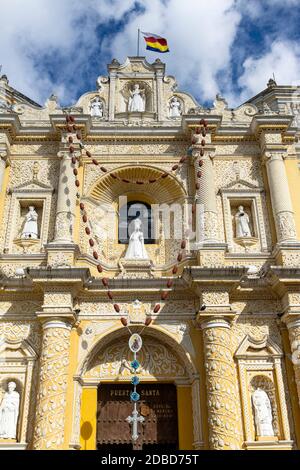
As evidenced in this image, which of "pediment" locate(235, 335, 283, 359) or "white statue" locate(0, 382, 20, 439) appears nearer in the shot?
"white statue" locate(0, 382, 20, 439)

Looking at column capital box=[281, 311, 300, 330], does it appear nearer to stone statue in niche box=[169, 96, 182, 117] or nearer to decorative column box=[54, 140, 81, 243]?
decorative column box=[54, 140, 81, 243]

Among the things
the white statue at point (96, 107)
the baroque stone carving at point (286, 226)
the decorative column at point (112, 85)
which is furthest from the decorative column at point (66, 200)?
the baroque stone carving at point (286, 226)

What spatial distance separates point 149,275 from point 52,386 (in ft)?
9.68

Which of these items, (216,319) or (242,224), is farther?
(242,224)

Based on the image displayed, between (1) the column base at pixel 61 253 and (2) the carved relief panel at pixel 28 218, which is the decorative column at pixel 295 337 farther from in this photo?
(2) the carved relief panel at pixel 28 218

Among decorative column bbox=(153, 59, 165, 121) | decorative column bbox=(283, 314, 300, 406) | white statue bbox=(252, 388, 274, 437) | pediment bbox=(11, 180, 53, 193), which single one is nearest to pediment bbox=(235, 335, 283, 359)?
decorative column bbox=(283, 314, 300, 406)

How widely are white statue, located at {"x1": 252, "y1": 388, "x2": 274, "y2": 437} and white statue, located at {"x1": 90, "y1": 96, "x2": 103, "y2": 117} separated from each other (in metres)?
7.42

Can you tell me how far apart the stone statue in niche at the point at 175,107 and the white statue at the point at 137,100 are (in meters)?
0.70

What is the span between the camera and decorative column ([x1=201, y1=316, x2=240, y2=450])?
26.8ft

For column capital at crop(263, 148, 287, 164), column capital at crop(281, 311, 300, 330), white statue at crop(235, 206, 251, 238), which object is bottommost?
column capital at crop(281, 311, 300, 330)

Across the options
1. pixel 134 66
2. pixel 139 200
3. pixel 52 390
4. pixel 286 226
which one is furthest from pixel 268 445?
pixel 134 66

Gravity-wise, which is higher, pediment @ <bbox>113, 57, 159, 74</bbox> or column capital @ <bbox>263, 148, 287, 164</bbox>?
pediment @ <bbox>113, 57, 159, 74</bbox>

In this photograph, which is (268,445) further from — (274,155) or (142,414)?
(274,155)

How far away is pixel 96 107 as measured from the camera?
12.3 m
